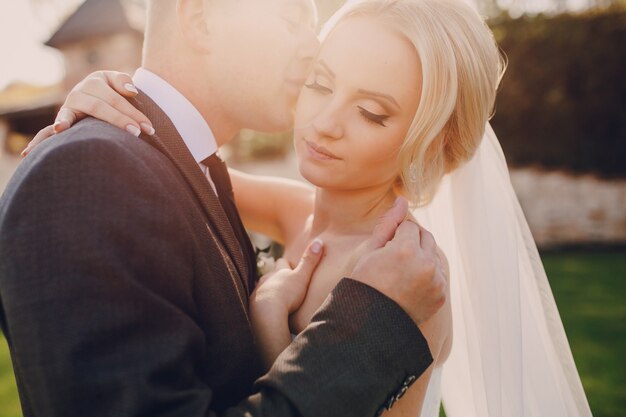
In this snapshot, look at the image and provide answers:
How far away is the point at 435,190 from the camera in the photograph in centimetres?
260

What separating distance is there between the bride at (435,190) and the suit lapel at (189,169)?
0.13 metres

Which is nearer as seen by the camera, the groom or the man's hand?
the groom

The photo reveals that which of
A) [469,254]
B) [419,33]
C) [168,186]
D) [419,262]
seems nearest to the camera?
[168,186]

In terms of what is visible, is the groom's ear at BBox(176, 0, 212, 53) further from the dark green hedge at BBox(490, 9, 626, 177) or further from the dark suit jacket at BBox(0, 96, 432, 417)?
the dark green hedge at BBox(490, 9, 626, 177)

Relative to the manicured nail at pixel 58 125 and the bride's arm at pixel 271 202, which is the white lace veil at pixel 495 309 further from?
the manicured nail at pixel 58 125

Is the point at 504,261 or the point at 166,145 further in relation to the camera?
the point at 504,261

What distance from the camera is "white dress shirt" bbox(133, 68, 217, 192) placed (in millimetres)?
2270

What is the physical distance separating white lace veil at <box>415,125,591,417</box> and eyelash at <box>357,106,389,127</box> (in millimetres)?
598

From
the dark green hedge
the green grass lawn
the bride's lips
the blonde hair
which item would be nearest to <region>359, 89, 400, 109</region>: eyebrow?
the blonde hair

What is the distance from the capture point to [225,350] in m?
1.82

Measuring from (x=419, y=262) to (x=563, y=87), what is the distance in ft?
41.8

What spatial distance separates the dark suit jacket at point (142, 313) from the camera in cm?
147

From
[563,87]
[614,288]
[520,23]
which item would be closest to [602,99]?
[563,87]

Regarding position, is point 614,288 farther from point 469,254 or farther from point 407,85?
point 407,85
